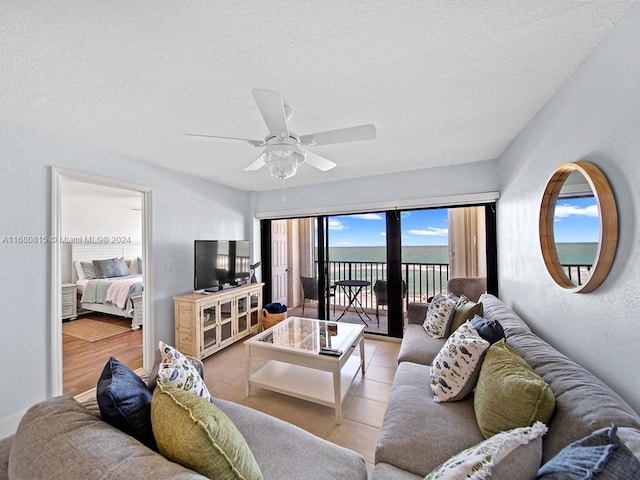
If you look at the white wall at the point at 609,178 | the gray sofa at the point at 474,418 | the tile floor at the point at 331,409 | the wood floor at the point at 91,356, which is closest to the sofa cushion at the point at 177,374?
the gray sofa at the point at 474,418

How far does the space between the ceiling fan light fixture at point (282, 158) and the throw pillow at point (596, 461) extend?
1.69 m

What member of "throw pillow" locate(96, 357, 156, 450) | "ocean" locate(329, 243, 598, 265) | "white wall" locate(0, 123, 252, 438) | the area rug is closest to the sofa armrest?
"ocean" locate(329, 243, 598, 265)

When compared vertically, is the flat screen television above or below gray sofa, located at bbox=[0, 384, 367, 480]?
above

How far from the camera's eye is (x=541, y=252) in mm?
1736

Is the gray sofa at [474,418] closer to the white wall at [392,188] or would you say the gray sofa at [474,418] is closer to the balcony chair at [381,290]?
the white wall at [392,188]

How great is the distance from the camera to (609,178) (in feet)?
3.85

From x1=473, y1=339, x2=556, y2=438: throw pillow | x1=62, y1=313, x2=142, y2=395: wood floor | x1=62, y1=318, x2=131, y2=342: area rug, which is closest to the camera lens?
x1=473, y1=339, x2=556, y2=438: throw pillow

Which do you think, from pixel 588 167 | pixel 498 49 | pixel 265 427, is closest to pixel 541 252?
pixel 588 167

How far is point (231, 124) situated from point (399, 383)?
86.9 inches

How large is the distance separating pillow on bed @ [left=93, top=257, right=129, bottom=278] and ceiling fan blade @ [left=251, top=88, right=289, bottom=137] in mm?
5532

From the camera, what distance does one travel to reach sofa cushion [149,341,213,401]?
116 centimetres

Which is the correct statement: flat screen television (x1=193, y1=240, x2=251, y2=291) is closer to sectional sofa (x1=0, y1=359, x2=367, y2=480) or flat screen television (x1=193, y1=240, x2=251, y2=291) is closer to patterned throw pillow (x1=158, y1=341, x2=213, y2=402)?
patterned throw pillow (x1=158, y1=341, x2=213, y2=402)

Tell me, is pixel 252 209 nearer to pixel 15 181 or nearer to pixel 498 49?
pixel 15 181

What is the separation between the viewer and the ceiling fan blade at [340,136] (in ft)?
5.01
